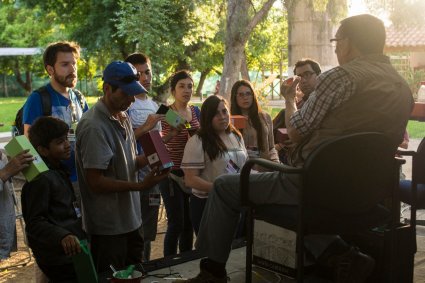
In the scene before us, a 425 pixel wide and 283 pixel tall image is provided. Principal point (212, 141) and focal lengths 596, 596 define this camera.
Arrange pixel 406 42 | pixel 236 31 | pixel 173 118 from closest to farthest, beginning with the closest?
pixel 173 118
pixel 236 31
pixel 406 42

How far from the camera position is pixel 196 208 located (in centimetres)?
414

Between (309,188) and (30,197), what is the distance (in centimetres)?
138

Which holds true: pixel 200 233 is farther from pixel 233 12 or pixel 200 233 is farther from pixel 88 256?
pixel 233 12

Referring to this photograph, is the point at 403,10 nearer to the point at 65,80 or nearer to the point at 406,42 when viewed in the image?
the point at 65,80

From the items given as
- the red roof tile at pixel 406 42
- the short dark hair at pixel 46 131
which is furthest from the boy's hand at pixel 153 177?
the red roof tile at pixel 406 42

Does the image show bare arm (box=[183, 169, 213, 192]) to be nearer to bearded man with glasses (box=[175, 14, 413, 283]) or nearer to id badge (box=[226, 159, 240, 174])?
id badge (box=[226, 159, 240, 174])

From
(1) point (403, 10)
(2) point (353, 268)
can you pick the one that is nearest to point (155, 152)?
(2) point (353, 268)

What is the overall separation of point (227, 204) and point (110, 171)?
0.65 meters

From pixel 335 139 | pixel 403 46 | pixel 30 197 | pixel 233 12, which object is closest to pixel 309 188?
pixel 335 139

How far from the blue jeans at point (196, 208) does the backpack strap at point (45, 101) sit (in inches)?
45.3

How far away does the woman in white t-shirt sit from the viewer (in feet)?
13.1

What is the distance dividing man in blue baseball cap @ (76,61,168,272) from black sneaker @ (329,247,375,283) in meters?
1.05

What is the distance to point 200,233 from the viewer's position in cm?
323

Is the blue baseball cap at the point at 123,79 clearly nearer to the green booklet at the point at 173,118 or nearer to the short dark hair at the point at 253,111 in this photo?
the green booklet at the point at 173,118
